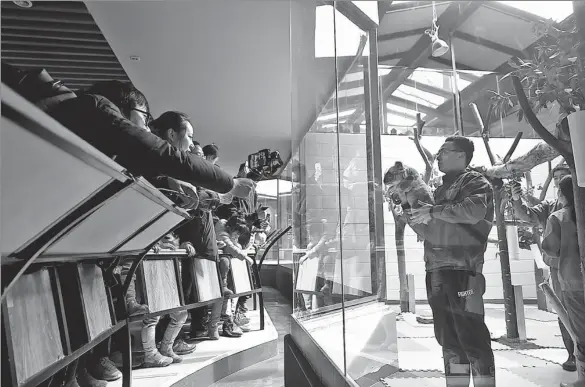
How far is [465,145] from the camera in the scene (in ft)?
3.57

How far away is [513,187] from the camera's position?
95 cm

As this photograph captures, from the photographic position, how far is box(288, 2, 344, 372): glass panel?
240 centimetres

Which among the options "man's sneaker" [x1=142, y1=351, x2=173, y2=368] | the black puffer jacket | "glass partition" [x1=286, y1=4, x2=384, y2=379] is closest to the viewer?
the black puffer jacket

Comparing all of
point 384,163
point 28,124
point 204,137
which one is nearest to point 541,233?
point 384,163

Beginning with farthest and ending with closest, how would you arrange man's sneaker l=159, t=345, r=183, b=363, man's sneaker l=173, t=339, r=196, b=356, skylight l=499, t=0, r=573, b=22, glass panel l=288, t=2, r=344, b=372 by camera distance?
man's sneaker l=173, t=339, r=196, b=356, man's sneaker l=159, t=345, r=183, b=363, glass panel l=288, t=2, r=344, b=372, skylight l=499, t=0, r=573, b=22

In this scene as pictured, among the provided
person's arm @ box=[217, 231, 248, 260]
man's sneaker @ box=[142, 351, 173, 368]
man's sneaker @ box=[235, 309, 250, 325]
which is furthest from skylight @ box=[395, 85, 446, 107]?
man's sneaker @ box=[235, 309, 250, 325]

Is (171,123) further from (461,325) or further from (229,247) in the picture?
(229,247)

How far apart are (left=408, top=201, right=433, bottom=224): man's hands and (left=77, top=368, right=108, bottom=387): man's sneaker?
5.71ft

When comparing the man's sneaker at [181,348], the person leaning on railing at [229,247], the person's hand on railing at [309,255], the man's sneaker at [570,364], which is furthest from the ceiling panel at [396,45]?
the person leaning on railing at [229,247]

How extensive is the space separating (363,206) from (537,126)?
1.20 metres

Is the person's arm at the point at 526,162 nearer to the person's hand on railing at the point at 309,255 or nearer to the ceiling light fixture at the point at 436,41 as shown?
the ceiling light fixture at the point at 436,41

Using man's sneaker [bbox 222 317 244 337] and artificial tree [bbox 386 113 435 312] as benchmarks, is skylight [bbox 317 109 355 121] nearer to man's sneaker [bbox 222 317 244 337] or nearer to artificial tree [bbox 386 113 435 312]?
artificial tree [bbox 386 113 435 312]

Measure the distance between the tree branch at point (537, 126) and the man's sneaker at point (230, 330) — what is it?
3479mm

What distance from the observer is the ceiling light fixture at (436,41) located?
1.09 meters
